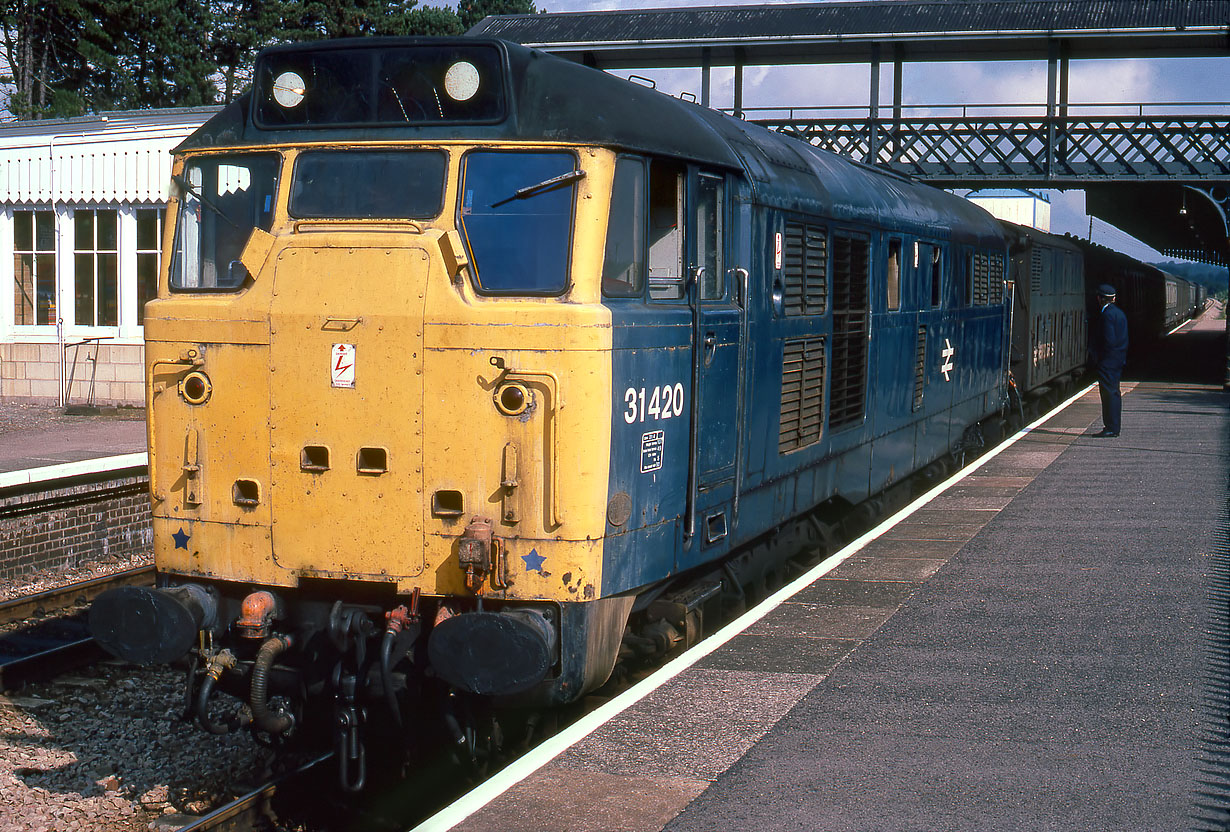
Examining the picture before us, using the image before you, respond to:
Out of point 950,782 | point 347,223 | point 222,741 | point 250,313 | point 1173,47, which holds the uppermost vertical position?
point 1173,47

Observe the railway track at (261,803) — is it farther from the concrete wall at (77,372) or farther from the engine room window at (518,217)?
the concrete wall at (77,372)

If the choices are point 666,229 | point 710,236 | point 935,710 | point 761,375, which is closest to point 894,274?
point 761,375

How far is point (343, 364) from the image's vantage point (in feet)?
18.6

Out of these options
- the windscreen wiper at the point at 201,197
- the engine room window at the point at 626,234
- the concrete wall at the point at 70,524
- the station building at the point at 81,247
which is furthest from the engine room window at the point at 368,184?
the station building at the point at 81,247

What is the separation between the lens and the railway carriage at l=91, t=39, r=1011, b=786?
5.50 m

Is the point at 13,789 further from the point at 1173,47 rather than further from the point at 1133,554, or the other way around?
the point at 1173,47

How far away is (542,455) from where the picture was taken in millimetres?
5480

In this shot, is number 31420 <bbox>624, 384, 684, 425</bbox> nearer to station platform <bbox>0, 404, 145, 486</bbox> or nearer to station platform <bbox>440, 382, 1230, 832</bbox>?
station platform <bbox>440, 382, 1230, 832</bbox>

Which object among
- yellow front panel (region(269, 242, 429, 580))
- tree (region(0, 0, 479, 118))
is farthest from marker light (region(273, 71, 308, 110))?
tree (region(0, 0, 479, 118))

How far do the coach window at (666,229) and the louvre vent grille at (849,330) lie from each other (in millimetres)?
2543

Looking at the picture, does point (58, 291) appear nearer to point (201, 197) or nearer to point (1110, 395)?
point (1110, 395)

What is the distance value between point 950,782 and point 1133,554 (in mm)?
4961

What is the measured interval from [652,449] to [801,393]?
226 cm

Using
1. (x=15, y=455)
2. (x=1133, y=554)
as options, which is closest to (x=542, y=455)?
(x=1133, y=554)
